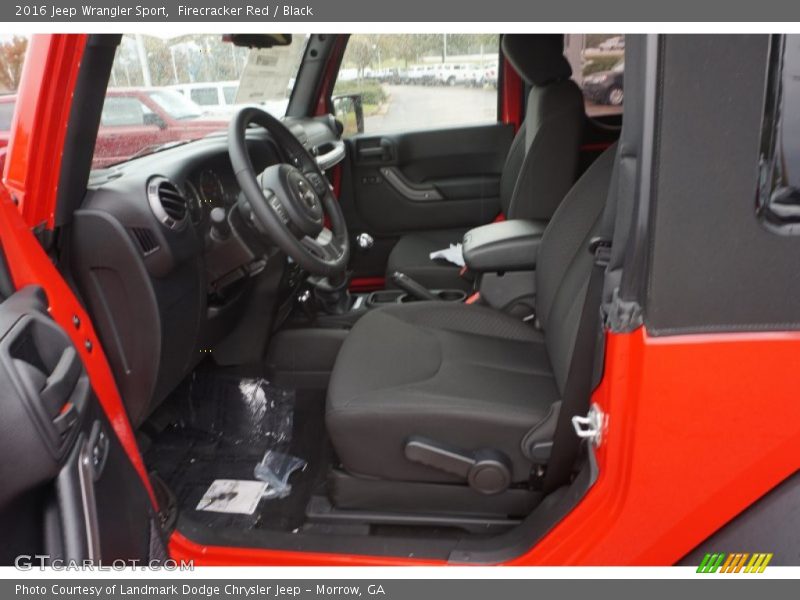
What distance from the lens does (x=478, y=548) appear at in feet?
3.91

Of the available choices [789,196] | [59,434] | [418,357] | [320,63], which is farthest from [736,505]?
[320,63]

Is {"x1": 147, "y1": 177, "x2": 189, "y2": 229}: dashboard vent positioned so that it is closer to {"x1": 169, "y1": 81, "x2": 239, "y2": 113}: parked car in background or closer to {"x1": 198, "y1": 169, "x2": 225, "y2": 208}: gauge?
{"x1": 198, "y1": 169, "x2": 225, "y2": 208}: gauge

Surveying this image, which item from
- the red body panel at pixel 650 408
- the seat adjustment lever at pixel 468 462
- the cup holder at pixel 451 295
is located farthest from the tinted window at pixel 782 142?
the cup holder at pixel 451 295

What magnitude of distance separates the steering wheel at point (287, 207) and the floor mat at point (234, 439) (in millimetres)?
611

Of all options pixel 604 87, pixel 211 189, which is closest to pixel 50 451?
pixel 211 189

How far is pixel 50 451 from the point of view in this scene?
82 cm

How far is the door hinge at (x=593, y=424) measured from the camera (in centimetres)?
93

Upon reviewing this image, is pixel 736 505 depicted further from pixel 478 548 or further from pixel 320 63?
pixel 320 63

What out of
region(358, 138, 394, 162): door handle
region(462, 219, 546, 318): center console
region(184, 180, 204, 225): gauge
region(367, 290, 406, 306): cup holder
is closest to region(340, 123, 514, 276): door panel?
region(358, 138, 394, 162): door handle

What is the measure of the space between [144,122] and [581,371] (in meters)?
1.38

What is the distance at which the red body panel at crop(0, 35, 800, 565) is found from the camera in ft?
2.58

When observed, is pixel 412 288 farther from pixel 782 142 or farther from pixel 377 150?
pixel 782 142

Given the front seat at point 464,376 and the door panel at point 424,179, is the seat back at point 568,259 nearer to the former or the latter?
the front seat at point 464,376

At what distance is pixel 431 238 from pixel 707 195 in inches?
85.7
